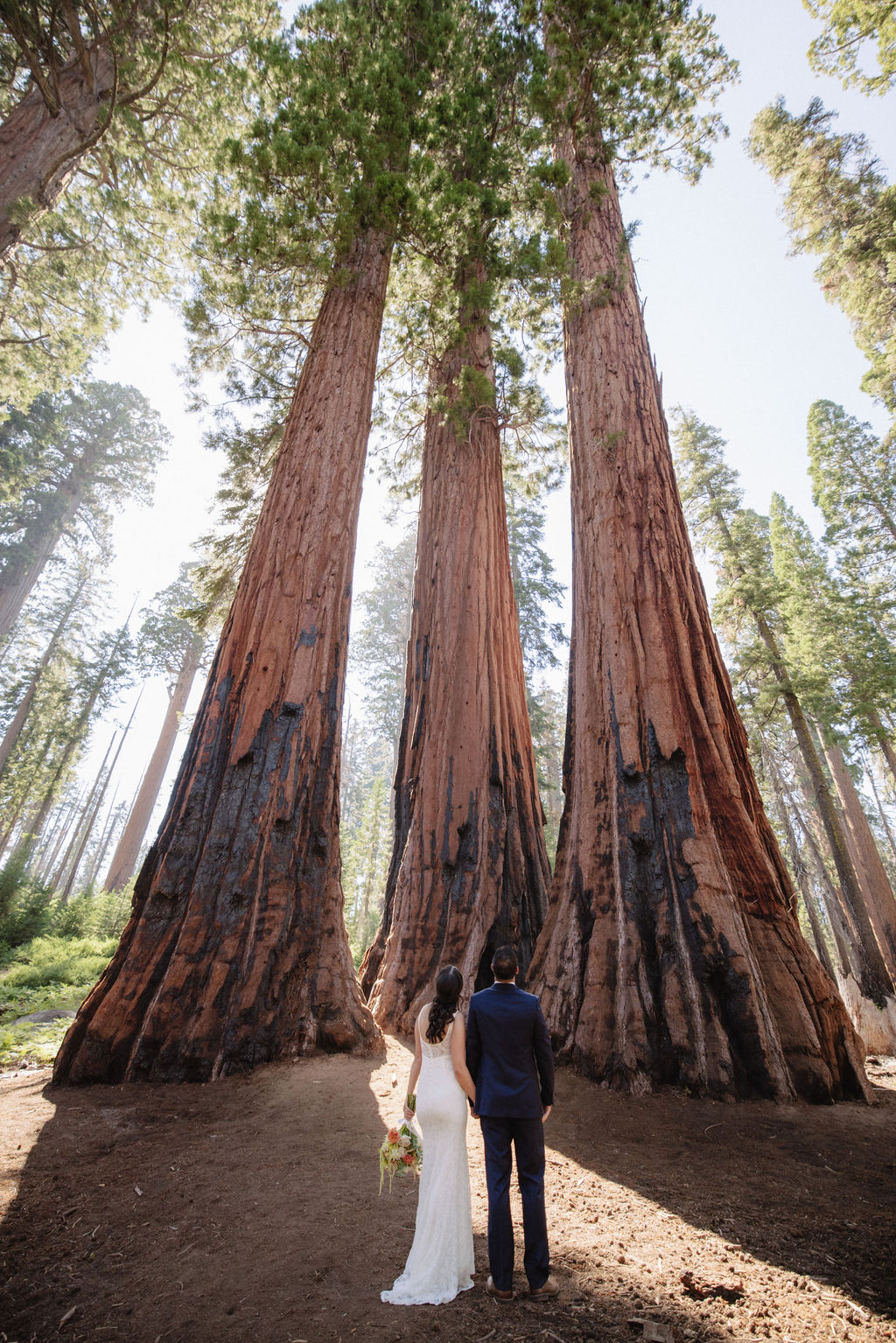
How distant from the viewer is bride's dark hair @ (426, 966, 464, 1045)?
2.45 meters

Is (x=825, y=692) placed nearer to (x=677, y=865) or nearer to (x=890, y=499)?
(x=890, y=499)

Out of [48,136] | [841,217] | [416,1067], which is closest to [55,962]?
[416,1067]

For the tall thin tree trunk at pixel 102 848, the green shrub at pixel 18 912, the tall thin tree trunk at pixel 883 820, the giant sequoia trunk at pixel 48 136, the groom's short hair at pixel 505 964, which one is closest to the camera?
the groom's short hair at pixel 505 964

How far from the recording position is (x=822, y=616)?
14.9 metres

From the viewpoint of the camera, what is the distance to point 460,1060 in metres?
2.44

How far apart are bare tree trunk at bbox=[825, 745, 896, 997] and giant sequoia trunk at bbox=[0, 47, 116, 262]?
18065 millimetres

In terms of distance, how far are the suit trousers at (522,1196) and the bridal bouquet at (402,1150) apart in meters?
0.46

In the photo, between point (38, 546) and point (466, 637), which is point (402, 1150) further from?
point (38, 546)

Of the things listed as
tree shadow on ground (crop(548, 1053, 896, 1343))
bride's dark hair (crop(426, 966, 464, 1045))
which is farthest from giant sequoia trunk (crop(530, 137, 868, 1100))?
bride's dark hair (crop(426, 966, 464, 1045))

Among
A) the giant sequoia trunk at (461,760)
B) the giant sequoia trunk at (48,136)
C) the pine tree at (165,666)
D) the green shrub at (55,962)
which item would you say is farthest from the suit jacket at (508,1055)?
the pine tree at (165,666)

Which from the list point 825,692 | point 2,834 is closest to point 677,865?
point 825,692

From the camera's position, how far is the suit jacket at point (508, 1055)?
230 cm

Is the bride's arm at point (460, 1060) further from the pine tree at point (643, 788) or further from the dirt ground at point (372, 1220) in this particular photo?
the pine tree at point (643, 788)

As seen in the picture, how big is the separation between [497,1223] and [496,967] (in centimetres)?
82
